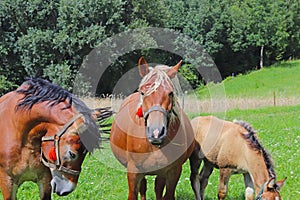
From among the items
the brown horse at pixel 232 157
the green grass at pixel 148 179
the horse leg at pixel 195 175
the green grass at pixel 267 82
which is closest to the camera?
the brown horse at pixel 232 157

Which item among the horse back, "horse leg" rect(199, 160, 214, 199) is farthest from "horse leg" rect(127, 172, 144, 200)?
"horse leg" rect(199, 160, 214, 199)

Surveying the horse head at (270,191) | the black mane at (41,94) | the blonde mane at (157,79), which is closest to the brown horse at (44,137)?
the black mane at (41,94)

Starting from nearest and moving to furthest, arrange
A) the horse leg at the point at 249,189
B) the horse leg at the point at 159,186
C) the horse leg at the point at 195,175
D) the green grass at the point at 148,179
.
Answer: the horse leg at the point at 159,186 → the horse leg at the point at 249,189 → the horse leg at the point at 195,175 → the green grass at the point at 148,179

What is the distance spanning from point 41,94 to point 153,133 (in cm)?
134

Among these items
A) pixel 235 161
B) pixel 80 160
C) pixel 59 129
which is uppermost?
pixel 59 129

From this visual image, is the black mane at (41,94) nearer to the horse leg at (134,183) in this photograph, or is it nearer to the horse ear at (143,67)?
the horse ear at (143,67)

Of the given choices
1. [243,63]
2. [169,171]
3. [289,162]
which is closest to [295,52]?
[243,63]

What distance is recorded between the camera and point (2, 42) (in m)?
27.2

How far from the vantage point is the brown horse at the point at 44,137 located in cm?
383

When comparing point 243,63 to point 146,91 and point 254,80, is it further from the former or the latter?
point 146,91

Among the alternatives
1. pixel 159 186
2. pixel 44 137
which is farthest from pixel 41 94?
pixel 159 186

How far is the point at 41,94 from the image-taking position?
4340 millimetres

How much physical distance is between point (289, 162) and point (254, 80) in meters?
29.5

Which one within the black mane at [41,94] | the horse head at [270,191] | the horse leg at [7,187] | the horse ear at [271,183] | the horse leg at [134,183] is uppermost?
the black mane at [41,94]
